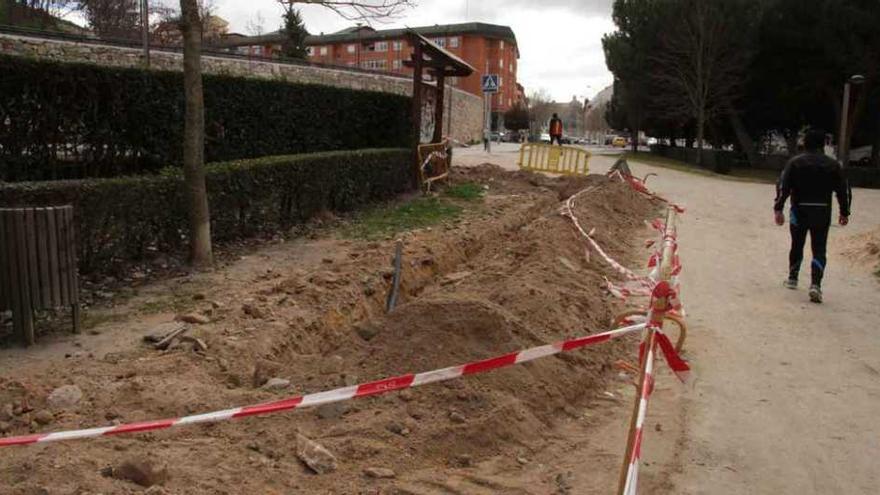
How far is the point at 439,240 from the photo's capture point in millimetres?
10117

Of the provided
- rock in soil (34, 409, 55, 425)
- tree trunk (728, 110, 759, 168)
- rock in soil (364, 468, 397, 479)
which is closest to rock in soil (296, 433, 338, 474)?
rock in soil (364, 468, 397, 479)

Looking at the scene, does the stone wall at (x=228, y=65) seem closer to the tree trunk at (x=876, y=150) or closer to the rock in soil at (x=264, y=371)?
the rock in soil at (x=264, y=371)

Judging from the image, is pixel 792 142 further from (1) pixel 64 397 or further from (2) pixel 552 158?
(1) pixel 64 397

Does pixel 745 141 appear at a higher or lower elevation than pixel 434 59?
lower

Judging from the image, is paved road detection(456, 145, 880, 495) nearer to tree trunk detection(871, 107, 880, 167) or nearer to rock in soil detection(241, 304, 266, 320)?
rock in soil detection(241, 304, 266, 320)

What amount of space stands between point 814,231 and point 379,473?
6.45m

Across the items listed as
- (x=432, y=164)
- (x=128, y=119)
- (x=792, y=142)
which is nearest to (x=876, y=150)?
(x=792, y=142)

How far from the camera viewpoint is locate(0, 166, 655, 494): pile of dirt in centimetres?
346

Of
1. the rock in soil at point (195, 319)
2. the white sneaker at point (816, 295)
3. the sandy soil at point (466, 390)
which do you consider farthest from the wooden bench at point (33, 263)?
the white sneaker at point (816, 295)

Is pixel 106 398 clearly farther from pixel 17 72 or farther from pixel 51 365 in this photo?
pixel 17 72

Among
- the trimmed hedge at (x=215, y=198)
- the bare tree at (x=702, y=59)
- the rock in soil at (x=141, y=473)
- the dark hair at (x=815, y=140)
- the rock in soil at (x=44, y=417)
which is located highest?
the bare tree at (x=702, y=59)

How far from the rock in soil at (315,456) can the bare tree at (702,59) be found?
41.9 metres

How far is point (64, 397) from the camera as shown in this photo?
4180mm

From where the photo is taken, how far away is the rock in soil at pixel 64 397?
4.12 m
